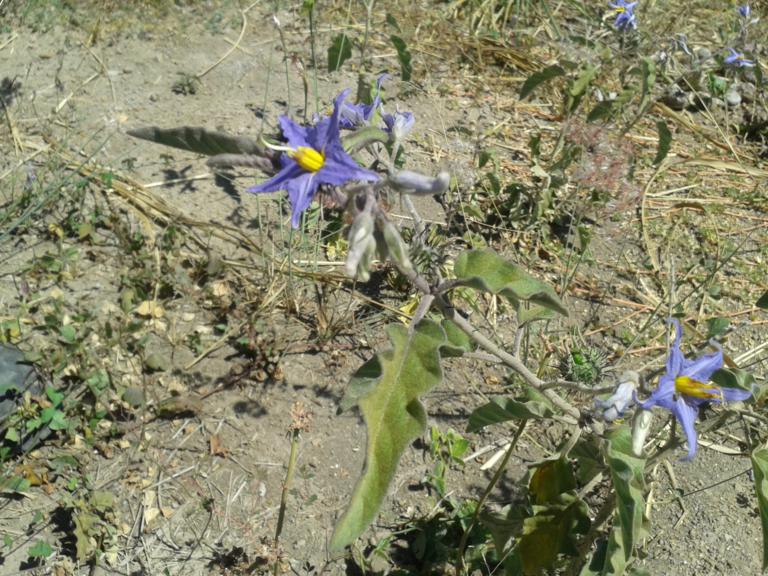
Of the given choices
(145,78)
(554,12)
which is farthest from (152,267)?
(554,12)

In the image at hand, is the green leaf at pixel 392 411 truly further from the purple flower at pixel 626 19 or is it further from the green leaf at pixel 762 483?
the purple flower at pixel 626 19

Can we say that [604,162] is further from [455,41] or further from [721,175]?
[455,41]

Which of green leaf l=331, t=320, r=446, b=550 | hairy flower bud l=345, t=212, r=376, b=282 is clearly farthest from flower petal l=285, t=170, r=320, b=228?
green leaf l=331, t=320, r=446, b=550

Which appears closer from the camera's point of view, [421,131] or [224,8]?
[421,131]

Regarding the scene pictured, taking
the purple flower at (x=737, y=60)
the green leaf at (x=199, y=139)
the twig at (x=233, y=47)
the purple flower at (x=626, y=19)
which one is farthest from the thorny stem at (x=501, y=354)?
the twig at (x=233, y=47)

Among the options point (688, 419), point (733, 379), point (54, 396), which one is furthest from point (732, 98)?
point (54, 396)

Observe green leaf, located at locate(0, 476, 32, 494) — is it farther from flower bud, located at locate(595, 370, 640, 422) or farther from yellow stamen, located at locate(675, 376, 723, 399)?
yellow stamen, located at locate(675, 376, 723, 399)

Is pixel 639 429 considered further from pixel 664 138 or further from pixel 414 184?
pixel 664 138
